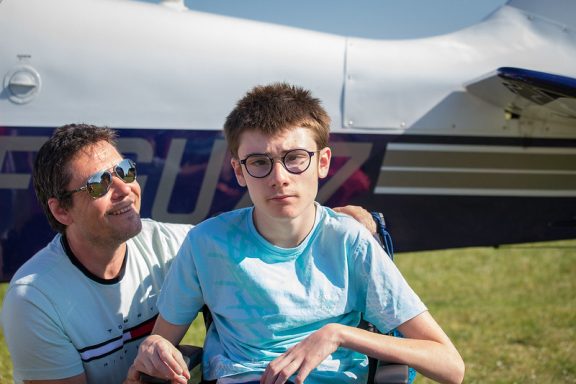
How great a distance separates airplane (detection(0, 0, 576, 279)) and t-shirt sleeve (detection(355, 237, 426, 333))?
1.66m

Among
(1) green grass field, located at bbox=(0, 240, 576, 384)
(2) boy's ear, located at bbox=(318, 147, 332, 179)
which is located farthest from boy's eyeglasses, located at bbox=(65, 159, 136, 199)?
(1) green grass field, located at bbox=(0, 240, 576, 384)

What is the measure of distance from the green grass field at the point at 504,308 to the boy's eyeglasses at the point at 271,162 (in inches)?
96.1

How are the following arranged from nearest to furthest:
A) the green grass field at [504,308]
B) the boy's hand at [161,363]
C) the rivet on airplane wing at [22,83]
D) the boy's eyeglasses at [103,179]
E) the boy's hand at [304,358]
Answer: the boy's hand at [304,358], the boy's hand at [161,363], the boy's eyeglasses at [103,179], the rivet on airplane wing at [22,83], the green grass field at [504,308]

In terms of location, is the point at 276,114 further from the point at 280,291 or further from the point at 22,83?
the point at 22,83

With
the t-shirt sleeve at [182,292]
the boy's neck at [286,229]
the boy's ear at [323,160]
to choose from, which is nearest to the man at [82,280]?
the t-shirt sleeve at [182,292]

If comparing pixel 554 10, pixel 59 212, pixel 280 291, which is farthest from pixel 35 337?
pixel 554 10

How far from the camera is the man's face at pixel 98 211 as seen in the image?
7.16 ft

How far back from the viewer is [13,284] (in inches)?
81.4

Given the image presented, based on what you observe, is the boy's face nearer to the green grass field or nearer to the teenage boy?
the teenage boy

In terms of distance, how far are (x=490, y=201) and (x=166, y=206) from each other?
67.8 inches

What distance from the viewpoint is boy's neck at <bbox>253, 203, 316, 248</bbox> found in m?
1.94

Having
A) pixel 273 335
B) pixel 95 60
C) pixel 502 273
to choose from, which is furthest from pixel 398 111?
pixel 502 273

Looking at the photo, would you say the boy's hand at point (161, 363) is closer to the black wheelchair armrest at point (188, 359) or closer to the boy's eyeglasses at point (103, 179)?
the black wheelchair armrest at point (188, 359)

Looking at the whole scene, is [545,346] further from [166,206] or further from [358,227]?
[358,227]
